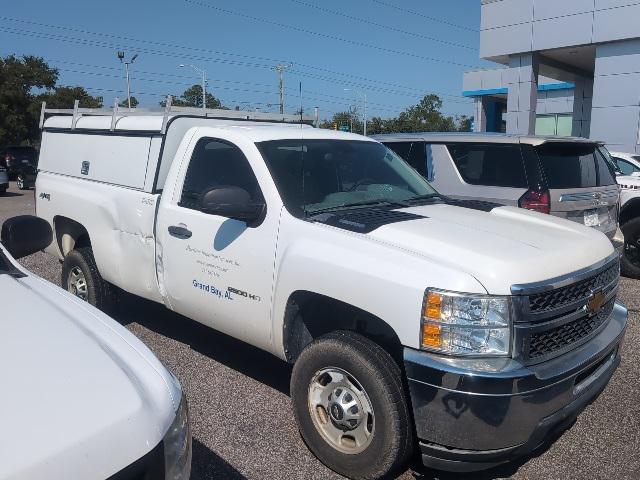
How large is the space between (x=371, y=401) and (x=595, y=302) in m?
1.39

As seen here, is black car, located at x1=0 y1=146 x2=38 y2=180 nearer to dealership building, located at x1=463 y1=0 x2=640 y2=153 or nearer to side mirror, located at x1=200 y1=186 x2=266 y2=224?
dealership building, located at x1=463 y1=0 x2=640 y2=153

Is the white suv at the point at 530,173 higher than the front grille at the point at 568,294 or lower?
higher

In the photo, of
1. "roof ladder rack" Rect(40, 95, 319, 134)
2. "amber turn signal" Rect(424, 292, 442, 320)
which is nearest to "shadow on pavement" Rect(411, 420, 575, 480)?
"amber turn signal" Rect(424, 292, 442, 320)

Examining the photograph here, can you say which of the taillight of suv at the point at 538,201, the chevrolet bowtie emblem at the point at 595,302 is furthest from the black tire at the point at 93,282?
the taillight of suv at the point at 538,201

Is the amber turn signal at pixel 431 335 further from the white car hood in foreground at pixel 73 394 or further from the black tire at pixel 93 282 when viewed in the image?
the black tire at pixel 93 282

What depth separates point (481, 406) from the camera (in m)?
2.62

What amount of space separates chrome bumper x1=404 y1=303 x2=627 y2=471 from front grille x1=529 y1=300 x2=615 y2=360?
0.23ft

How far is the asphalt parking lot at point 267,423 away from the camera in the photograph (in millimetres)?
3289

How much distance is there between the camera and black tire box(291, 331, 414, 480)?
2885 millimetres

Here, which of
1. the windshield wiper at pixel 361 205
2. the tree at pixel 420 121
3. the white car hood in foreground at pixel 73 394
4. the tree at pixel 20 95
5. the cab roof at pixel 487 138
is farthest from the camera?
the tree at pixel 420 121

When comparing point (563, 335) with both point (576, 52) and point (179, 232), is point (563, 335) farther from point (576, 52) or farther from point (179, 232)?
point (576, 52)

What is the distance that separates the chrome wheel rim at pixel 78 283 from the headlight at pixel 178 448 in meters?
3.76

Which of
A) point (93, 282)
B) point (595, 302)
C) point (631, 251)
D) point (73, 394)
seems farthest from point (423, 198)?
point (631, 251)

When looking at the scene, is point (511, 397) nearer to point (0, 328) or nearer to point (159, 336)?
point (0, 328)
